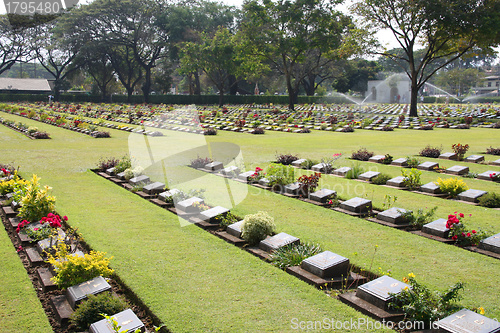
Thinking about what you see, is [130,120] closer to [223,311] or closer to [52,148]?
[52,148]

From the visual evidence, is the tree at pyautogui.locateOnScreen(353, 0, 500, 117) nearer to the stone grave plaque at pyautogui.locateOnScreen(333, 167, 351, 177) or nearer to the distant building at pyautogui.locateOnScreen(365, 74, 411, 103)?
the stone grave plaque at pyautogui.locateOnScreen(333, 167, 351, 177)

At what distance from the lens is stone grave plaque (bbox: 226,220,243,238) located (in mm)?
5564

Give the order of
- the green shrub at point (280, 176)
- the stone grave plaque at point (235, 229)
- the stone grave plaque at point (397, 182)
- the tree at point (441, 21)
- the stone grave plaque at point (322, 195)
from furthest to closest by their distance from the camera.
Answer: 1. the tree at point (441, 21)
2. the stone grave plaque at point (397, 182)
3. the green shrub at point (280, 176)
4. the stone grave plaque at point (322, 195)
5. the stone grave plaque at point (235, 229)

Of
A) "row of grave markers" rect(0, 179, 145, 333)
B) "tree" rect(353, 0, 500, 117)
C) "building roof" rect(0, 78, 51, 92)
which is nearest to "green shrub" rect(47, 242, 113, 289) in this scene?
"row of grave markers" rect(0, 179, 145, 333)

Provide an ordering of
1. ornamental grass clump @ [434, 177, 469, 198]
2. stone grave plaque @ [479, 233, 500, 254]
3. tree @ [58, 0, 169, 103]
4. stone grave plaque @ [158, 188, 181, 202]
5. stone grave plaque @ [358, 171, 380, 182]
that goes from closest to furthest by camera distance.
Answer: stone grave plaque @ [479, 233, 500, 254] → stone grave plaque @ [158, 188, 181, 202] → ornamental grass clump @ [434, 177, 469, 198] → stone grave plaque @ [358, 171, 380, 182] → tree @ [58, 0, 169, 103]

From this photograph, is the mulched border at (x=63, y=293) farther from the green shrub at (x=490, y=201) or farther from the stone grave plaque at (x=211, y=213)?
the green shrub at (x=490, y=201)

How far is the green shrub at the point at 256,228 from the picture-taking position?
5.22 meters

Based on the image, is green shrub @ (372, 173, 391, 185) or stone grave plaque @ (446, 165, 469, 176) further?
stone grave plaque @ (446, 165, 469, 176)

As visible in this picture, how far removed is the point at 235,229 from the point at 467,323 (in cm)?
316

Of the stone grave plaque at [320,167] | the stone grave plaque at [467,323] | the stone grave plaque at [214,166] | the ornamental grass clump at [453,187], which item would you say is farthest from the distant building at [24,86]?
the stone grave plaque at [467,323]

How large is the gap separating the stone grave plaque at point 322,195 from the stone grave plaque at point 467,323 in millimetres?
4134

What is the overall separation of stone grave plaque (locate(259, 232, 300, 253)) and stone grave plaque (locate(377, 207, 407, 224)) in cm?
192

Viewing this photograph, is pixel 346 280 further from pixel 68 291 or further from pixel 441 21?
pixel 441 21

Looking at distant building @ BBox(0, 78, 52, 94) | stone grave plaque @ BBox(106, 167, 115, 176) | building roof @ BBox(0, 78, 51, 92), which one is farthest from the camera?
building roof @ BBox(0, 78, 51, 92)
